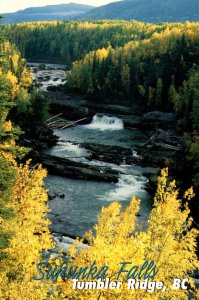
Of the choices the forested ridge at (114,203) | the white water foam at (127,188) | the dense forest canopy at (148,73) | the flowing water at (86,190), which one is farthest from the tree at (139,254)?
the dense forest canopy at (148,73)

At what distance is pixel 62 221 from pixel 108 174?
1786cm

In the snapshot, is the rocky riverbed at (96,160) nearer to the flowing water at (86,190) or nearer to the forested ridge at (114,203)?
A: the flowing water at (86,190)

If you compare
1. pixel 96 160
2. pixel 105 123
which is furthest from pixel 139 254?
pixel 105 123

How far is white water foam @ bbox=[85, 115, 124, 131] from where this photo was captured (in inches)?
4268

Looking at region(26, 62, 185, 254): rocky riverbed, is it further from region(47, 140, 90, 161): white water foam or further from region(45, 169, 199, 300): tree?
region(45, 169, 199, 300): tree

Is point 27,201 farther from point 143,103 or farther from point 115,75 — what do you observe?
point 115,75

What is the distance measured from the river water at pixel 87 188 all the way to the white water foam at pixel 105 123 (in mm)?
7100

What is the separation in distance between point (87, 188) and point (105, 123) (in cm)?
4928

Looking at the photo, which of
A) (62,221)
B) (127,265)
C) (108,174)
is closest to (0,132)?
(127,265)

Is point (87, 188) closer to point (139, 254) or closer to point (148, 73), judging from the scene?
point (139, 254)

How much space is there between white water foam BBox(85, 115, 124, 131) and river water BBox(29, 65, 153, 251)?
7.10 metres

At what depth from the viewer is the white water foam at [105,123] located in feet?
356

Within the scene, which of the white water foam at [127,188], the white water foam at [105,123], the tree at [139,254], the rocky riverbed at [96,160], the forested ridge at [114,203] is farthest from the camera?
the white water foam at [105,123]

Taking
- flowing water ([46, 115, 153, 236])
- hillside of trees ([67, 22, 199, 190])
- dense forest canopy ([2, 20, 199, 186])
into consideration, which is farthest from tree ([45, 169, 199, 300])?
dense forest canopy ([2, 20, 199, 186])
